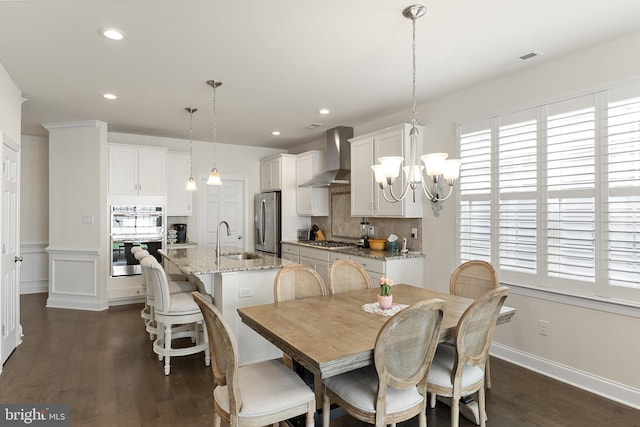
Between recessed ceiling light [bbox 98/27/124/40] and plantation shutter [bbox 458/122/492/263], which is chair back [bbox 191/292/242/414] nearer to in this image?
recessed ceiling light [bbox 98/27/124/40]

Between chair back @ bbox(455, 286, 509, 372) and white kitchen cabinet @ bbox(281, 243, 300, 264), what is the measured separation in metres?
3.73

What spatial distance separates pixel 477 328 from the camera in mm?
2000

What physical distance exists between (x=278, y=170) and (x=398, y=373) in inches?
192

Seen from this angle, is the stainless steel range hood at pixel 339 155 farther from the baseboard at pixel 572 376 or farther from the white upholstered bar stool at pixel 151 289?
the baseboard at pixel 572 376

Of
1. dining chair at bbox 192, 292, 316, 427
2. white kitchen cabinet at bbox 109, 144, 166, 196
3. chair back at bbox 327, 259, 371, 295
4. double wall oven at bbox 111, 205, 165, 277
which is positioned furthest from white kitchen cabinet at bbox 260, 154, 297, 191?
dining chair at bbox 192, 292, 316, 427

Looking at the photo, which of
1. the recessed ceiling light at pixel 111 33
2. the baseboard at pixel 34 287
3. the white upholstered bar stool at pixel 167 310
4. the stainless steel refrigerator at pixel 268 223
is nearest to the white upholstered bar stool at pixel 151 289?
the white upholstered bar stool at pixel 167 310

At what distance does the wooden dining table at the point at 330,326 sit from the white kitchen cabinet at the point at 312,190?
10.5 feet

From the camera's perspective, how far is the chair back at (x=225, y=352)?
5.25 feet

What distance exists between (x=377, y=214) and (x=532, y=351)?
216 centimetres

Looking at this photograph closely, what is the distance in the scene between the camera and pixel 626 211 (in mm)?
2594

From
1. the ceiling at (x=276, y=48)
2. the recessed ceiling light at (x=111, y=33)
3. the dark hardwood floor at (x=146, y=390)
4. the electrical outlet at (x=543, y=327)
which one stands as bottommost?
the dark hardwood floor at (x=146, y=390)

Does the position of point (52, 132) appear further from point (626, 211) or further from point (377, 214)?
point (626, 211)

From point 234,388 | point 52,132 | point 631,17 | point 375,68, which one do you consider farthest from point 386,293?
point 52,132

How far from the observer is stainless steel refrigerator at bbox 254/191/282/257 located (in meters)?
6.16
